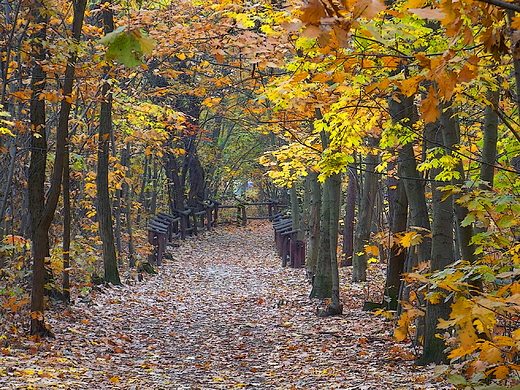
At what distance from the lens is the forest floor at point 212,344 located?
6566 mm

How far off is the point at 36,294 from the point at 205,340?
298 cm

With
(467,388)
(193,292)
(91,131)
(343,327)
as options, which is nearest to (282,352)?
(343,327)

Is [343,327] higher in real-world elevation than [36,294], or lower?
lower

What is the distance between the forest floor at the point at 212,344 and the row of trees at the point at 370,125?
584mm

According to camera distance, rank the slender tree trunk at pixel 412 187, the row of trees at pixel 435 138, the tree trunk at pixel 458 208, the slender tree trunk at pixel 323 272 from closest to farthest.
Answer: the row of trees at pixel 435 138, the tree trunk at pixel 458 208, the slender tree trunk at pixel 412 187, the slender tree trunk at pixel 323 272

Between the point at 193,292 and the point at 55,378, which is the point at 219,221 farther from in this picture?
the point at 55,378

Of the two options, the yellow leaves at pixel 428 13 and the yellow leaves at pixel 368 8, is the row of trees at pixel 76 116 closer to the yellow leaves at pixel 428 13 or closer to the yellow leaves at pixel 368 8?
the yellow leaves at pixel 368 8

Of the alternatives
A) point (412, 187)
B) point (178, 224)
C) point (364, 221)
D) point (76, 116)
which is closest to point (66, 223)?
point (76, 116)

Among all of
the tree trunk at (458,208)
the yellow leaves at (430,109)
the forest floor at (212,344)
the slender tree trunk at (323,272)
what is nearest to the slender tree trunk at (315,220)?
the forest floor at (212,344)

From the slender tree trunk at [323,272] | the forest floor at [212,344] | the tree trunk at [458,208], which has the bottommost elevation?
the forest floor at [212,344]

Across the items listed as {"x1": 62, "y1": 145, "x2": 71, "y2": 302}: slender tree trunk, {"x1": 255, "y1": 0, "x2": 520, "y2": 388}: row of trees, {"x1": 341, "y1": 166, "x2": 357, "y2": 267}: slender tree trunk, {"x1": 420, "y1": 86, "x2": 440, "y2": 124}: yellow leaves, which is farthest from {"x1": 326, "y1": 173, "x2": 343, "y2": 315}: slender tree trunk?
{"x1": 420, "y1": 86, "x2": 440, "y2": 124}: yellow leaves

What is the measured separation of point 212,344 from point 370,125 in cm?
441

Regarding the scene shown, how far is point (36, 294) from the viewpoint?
7863mm

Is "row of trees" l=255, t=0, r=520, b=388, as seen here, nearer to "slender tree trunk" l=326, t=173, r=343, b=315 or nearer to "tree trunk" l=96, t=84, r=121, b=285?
"slender tree trunk" l=326, t=173, r=343, b=315
